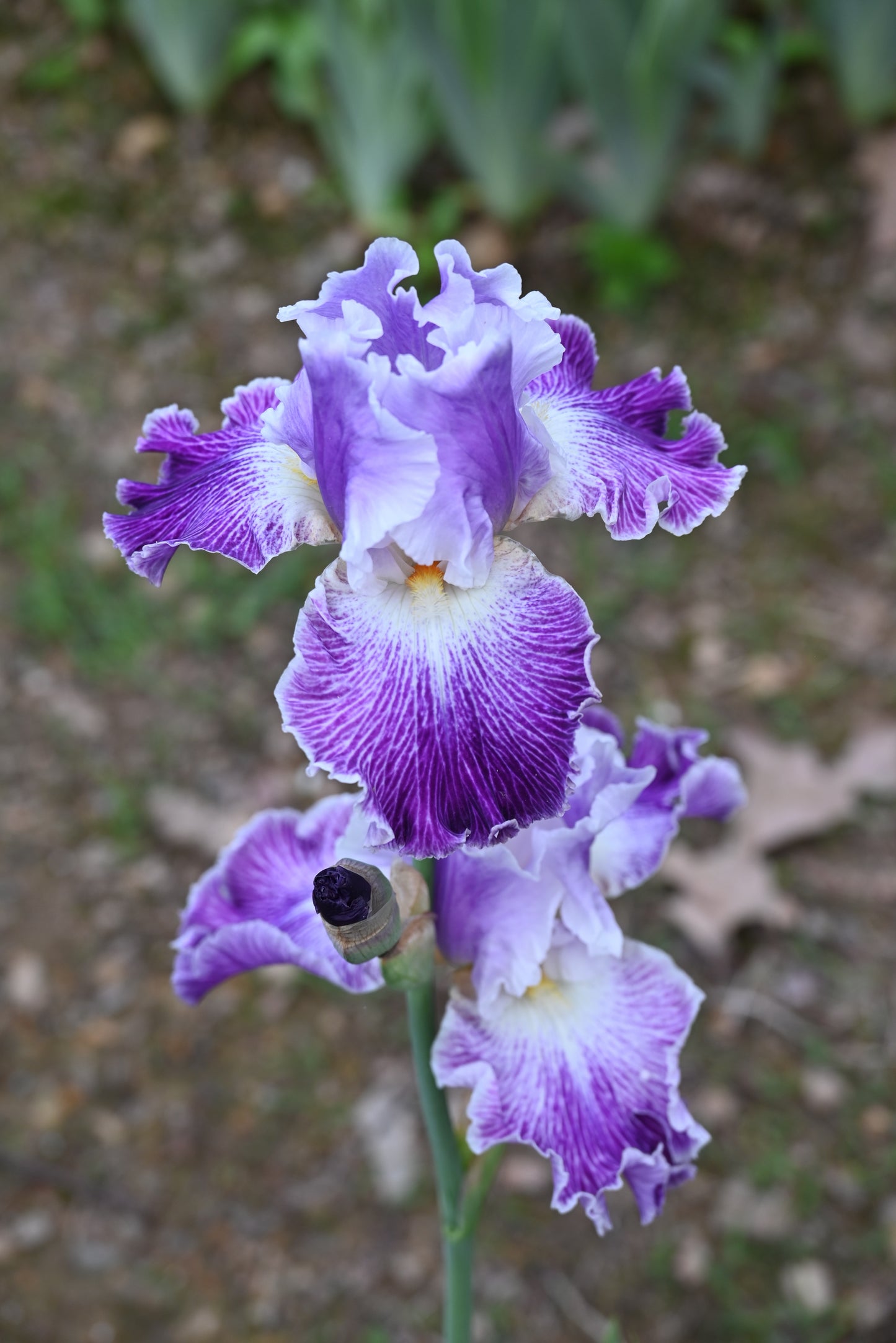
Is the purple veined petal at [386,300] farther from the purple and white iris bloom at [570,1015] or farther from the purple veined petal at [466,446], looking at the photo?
the purple and white iris bloom at [570,1015]

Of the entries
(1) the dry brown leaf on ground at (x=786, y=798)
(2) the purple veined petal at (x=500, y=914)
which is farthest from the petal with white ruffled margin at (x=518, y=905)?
(1) the dry brown leaf on ground at (x=786, y=798)

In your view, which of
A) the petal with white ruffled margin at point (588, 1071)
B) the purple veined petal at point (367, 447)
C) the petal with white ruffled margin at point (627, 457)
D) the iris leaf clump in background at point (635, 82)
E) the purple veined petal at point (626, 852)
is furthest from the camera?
the iris leaf clump in background at point (635, 82)

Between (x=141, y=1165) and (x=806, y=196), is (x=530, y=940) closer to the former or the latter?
(x=141, y=1165)

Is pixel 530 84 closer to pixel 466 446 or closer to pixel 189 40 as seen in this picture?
pixel 189 40

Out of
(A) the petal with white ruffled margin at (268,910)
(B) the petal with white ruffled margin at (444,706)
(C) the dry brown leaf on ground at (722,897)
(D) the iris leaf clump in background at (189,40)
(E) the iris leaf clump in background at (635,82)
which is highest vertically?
(D) the iris leaf clump in background at (189,40)

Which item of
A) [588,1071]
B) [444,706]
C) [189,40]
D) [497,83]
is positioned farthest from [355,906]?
[189,40]

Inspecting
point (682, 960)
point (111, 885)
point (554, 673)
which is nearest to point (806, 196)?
point (682, 960)
